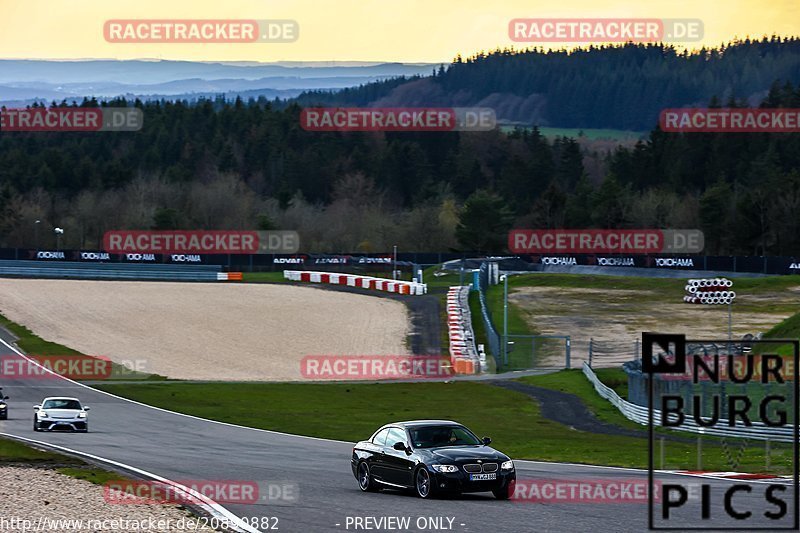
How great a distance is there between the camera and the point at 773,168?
488 feet

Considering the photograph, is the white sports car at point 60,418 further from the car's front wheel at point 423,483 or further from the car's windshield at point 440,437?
the car's front wheel at point 423,483

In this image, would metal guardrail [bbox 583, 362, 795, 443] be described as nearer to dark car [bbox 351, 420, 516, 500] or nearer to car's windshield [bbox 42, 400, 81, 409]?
dark car [bbox 351, 420, 516, 500]

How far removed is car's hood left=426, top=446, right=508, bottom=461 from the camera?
19.2m

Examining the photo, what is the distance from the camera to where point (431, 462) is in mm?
19297

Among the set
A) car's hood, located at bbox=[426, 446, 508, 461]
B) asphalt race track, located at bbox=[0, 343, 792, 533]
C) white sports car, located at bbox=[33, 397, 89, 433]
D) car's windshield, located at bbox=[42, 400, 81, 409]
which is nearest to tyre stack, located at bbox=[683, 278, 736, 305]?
asphalt race track, located at bbox=[0, 343, 792, 533]

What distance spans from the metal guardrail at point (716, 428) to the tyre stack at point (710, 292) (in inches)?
1350

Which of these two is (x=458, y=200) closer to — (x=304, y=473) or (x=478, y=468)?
(x=304, y=473)

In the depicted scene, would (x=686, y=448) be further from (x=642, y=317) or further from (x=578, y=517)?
(x=642, y=317)

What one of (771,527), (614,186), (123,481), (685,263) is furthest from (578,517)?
(614,186)

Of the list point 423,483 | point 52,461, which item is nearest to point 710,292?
point 52,461

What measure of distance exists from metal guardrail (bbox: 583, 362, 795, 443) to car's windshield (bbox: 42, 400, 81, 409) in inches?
689

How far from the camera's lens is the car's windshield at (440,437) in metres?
20.1

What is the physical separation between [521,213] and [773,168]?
40814mm

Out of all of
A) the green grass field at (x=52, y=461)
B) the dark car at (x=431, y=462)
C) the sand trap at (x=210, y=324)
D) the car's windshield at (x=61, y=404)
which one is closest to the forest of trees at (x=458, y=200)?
the sand trap at (x=210, y=324)
